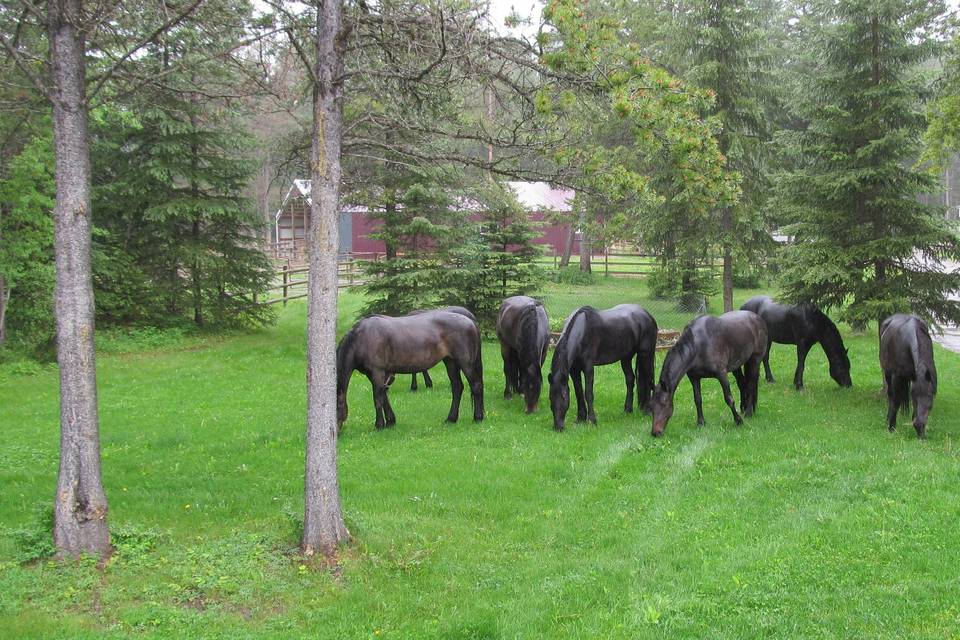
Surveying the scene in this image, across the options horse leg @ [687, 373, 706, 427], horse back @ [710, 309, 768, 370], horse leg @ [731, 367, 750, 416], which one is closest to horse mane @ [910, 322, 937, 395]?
horse back @ [710, 309, 768, 370]

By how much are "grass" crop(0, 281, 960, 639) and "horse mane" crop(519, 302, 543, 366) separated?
95 cm

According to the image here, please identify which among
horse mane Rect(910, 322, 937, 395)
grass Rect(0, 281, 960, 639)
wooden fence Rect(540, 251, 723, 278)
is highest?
wooden fence Rect(540, 251, 723, 278)

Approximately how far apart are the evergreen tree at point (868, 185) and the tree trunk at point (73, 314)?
11596 millimetres

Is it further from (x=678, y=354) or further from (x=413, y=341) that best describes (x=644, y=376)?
(x=413, y=341)

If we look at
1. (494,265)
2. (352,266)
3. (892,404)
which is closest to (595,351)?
(892,404)

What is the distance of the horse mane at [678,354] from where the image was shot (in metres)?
11.5

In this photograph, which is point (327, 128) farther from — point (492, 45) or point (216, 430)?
point (216, 430)

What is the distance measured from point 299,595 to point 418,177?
1533 centimetres

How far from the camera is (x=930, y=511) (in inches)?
306

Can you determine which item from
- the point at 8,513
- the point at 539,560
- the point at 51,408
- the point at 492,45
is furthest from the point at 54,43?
the point at 51,408

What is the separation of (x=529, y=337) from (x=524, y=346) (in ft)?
0.59

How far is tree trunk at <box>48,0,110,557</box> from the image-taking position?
6465 mm

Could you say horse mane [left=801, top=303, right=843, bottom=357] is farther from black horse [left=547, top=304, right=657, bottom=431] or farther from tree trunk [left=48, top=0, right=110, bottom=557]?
tree trunk [left=48, top=0, right=110, bottom=557]

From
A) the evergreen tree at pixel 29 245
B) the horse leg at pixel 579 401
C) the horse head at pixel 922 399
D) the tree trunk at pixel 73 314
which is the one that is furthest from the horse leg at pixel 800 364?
the evergreen tree at pixel 29 245
